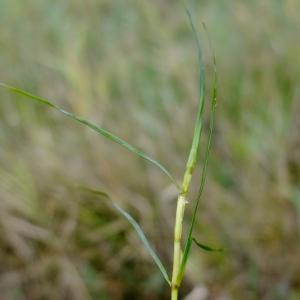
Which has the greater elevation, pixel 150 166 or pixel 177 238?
pixel 177 238

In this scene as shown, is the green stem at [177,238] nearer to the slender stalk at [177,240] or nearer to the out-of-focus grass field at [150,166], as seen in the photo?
the slender stalk at [177,240]

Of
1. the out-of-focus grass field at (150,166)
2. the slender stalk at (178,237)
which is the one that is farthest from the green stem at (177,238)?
the out-of-focus grass field at (150,166)

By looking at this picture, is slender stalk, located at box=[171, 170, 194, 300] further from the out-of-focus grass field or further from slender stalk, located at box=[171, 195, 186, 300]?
the out-of-focus grass field

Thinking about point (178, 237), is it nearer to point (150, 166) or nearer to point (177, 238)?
point (177, 238)

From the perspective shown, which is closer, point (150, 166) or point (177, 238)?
point (177, 238)

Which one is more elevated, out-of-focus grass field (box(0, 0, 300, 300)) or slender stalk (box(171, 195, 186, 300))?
slender stalk (box(171, 195, 186, 300))

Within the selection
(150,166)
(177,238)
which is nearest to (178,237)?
(177,238)

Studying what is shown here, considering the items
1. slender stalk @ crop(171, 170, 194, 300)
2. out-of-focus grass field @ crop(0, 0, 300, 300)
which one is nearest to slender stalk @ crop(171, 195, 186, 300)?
slender stalk @ crop(171, 170, 194, 300)

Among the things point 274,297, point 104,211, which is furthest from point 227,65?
point 274,297
